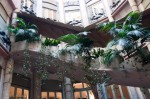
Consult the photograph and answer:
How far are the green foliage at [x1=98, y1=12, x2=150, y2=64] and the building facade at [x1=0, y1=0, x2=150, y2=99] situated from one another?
1.08 m

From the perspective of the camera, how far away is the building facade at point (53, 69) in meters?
7.65

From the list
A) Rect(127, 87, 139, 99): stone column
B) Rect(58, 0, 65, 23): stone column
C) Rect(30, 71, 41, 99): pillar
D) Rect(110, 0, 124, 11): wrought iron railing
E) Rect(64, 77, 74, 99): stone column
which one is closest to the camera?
Rect(30, 71, 41, 99): pillar

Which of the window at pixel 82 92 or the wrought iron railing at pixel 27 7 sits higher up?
the wrought iron railing at pixel 27 7

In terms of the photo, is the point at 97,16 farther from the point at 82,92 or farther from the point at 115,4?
the point at 82,92

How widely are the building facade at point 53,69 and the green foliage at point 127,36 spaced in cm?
108

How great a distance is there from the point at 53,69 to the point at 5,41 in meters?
2.56

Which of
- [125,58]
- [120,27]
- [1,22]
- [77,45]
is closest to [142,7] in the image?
[120,27]

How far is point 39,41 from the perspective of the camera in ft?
25.1

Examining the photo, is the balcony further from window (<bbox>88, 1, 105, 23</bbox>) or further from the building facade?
window (<bbox>88, 1, 105, 23</bbox>)

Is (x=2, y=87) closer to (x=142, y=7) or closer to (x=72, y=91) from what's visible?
(x=72, y=91)

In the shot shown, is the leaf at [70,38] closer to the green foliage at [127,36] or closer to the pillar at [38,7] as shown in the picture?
the green foliage at [127,36]

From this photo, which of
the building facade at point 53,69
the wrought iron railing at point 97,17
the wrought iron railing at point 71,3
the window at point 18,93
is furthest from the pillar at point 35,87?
the wrought iron railing at point 71,3

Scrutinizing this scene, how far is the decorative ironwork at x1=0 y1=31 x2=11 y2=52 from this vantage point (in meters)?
7.55

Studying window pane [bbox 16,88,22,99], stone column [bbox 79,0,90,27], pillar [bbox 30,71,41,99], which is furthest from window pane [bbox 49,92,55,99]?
stone column [bbox 79,0,90,27]
